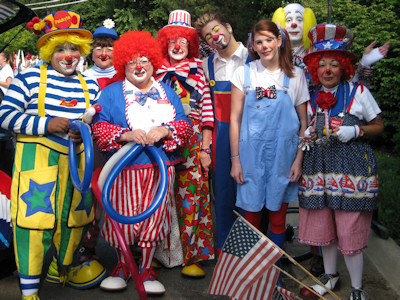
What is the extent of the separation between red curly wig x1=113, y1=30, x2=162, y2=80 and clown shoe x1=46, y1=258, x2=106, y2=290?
1508mm

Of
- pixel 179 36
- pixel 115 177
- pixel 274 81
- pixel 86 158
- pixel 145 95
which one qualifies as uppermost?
→ pixel 179 36

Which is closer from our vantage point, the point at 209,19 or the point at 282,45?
the point at 282,45

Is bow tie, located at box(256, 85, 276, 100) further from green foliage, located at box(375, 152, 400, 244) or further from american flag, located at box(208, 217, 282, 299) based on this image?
green foliage, located at box(375, 152, 400, 244)

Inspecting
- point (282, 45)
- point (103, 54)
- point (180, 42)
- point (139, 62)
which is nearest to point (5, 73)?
point (103, 54)

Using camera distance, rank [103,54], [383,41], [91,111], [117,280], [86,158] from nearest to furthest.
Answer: [86,158] → [91,111] → [117,280] → [103,54] → [383,41]

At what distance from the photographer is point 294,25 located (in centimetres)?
413

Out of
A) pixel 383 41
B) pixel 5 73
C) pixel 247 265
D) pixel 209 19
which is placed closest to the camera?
pixel 247 265

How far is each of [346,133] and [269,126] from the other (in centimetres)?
50

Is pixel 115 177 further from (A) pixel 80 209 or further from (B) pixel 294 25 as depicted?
(B) pixel 294 25

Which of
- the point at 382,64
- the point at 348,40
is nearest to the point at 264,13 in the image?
the point at 382,64

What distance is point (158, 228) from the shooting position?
3389mm

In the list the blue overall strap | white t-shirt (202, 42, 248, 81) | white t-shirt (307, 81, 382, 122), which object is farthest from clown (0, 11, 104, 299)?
white t-shirt (307, 81, 382, 122)

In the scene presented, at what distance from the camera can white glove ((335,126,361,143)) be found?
10.3 ft

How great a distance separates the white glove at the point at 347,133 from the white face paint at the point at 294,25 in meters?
1.29
